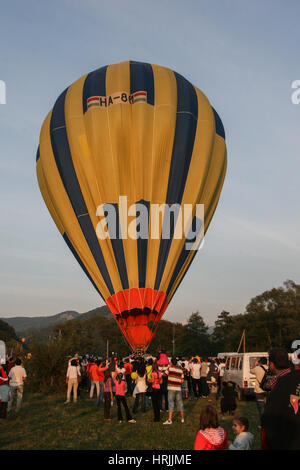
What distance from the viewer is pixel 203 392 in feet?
62.1

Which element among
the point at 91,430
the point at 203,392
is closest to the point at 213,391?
the point at 203,392

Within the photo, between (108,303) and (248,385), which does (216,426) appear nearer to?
(248,385)

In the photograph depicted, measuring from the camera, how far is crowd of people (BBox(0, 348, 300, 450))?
5277 millimetres

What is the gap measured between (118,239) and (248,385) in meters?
8.73

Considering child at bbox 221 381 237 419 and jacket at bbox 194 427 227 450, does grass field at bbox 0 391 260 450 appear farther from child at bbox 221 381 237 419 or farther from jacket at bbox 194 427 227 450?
jacket at bbox 194 427 227 450

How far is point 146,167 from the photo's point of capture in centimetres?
2242

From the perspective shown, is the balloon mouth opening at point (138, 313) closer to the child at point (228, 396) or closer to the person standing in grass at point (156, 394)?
the person standing in grass at point (156, 394)

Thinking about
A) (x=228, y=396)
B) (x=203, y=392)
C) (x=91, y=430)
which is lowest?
(x=203, y=392)

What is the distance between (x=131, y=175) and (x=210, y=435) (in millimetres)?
17771

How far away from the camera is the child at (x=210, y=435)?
5.57 metres

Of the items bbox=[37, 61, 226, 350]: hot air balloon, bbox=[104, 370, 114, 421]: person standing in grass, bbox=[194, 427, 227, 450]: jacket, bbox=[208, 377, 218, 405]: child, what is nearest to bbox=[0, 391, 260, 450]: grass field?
bbox=[104, 370, 114, 421]: person standing in grass

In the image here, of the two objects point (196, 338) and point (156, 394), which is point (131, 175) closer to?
point (156, 394)

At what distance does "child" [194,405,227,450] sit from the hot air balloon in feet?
47.9

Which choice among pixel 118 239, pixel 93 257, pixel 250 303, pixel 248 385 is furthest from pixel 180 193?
pixel 250 303
